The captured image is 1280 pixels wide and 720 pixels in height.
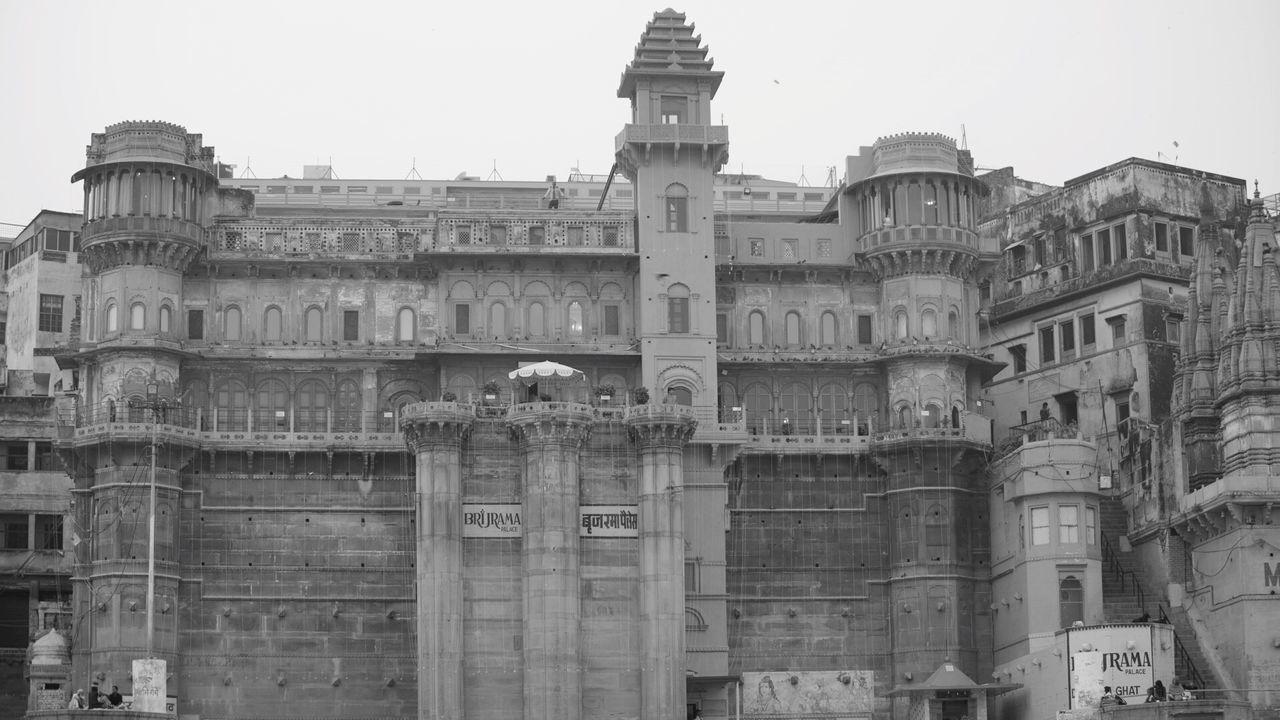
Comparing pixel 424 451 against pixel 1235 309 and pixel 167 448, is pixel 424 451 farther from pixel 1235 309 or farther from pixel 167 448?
pixel 1235 309

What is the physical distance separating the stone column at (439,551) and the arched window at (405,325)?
935cm

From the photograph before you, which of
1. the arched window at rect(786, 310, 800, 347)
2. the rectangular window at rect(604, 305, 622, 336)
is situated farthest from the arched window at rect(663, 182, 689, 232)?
the arched window at rect(786, 310, 800, 347)

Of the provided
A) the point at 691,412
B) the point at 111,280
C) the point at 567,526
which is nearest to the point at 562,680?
the point at 567,526

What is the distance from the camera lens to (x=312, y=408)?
108500 mm

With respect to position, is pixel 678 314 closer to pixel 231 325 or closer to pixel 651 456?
pixel 651 456

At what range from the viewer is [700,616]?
104 m

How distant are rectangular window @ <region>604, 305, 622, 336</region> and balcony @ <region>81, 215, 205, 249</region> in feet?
62.0

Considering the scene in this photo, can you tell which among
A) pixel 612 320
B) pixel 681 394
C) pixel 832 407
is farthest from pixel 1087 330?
pixel 612 320

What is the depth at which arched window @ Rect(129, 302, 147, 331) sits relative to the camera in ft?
350

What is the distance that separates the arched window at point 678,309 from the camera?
10831cm

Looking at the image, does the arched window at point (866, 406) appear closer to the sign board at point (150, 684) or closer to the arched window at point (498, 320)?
the arched window at point (498, 320)

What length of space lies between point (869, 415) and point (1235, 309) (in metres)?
18.4

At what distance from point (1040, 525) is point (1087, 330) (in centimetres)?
1782

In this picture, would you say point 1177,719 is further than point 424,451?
No
